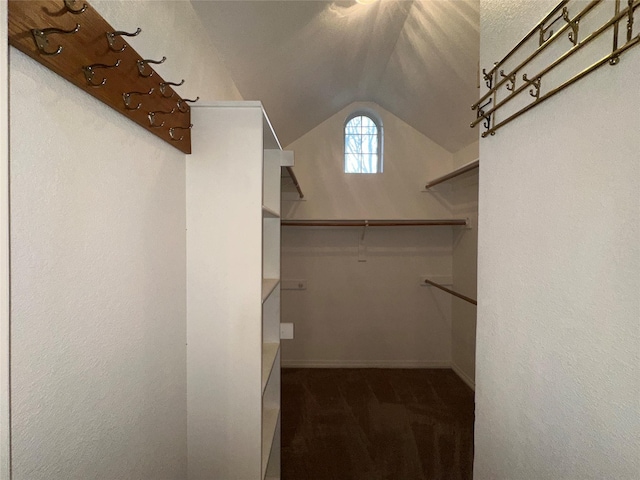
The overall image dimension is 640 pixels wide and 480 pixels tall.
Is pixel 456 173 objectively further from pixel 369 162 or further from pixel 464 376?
pixel 464 376

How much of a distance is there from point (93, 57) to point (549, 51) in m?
1.02

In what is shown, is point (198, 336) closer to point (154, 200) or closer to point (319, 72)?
point (154, 200)

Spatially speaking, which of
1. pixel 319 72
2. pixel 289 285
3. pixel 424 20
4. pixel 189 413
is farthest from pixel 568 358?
pixel 289 285

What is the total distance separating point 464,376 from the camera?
2918 millimetres

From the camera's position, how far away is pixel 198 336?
107 centimetres

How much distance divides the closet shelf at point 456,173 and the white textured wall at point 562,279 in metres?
0.78

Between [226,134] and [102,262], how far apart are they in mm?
585

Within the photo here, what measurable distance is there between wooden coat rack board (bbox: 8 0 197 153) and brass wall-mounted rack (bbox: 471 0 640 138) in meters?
0.86

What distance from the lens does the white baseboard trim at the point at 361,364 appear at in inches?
126

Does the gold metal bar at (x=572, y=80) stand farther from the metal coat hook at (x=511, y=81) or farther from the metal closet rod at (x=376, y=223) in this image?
the metal closet rod at (x=376, y=223)

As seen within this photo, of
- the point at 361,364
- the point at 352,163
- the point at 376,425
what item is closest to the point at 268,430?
the point at 376,425

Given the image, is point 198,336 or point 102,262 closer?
point 102,262

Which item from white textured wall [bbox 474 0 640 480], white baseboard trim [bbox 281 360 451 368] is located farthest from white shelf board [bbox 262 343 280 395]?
white baseboard trim [bbox 281 360 451 368]

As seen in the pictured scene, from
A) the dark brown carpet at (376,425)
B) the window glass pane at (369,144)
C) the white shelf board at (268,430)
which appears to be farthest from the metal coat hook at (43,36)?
the window glass pane at (369,144)
